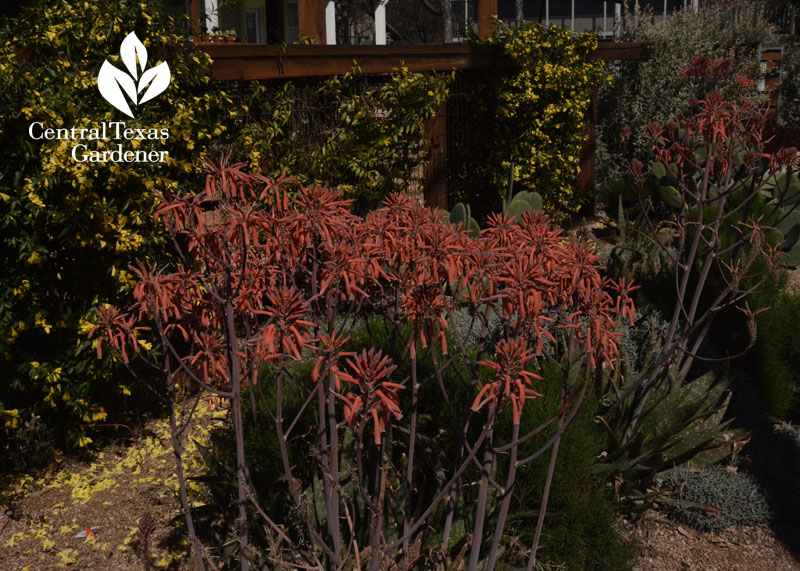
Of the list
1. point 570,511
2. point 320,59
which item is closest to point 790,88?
point 320,59

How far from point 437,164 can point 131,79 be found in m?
3.81

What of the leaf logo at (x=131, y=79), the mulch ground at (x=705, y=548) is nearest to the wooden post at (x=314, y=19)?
the leaf logo at (x=131, y=79)

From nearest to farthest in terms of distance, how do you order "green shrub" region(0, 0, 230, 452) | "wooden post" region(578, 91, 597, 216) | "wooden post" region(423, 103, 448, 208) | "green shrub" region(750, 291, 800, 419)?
"green shrub" region(0, 0, 230, 452) < "green shrub" region(750, 291, 800, 419) < "wooden post" region(423, 103, 448, 208) < "wooden post" region(578, 91, 597, 216)

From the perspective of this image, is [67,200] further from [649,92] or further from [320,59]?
[649,92]

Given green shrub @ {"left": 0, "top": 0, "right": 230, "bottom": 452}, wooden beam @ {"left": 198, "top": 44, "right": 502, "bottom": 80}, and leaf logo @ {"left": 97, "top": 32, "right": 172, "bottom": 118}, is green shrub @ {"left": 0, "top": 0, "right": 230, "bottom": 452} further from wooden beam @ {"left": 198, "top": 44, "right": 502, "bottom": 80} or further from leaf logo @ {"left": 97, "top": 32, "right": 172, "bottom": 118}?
wooden beam @ {"left": 198, "top": 44, "right": 502, "bottom": 80}

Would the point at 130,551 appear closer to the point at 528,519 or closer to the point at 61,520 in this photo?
the point at 61,520

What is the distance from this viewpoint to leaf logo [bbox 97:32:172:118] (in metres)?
3.81

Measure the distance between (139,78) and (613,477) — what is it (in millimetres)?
3097

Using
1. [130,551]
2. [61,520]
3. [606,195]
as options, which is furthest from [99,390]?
[606,195]

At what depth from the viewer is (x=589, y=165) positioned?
9203 millimetres

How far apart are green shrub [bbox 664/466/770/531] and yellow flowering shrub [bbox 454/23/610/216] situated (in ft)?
15.5

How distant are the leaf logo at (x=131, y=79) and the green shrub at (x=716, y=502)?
331 centimetres

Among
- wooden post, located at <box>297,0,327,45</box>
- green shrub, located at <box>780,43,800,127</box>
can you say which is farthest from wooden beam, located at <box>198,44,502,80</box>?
green shrub, located at <box>780,43,800,127</box>

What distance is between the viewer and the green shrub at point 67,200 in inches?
133
